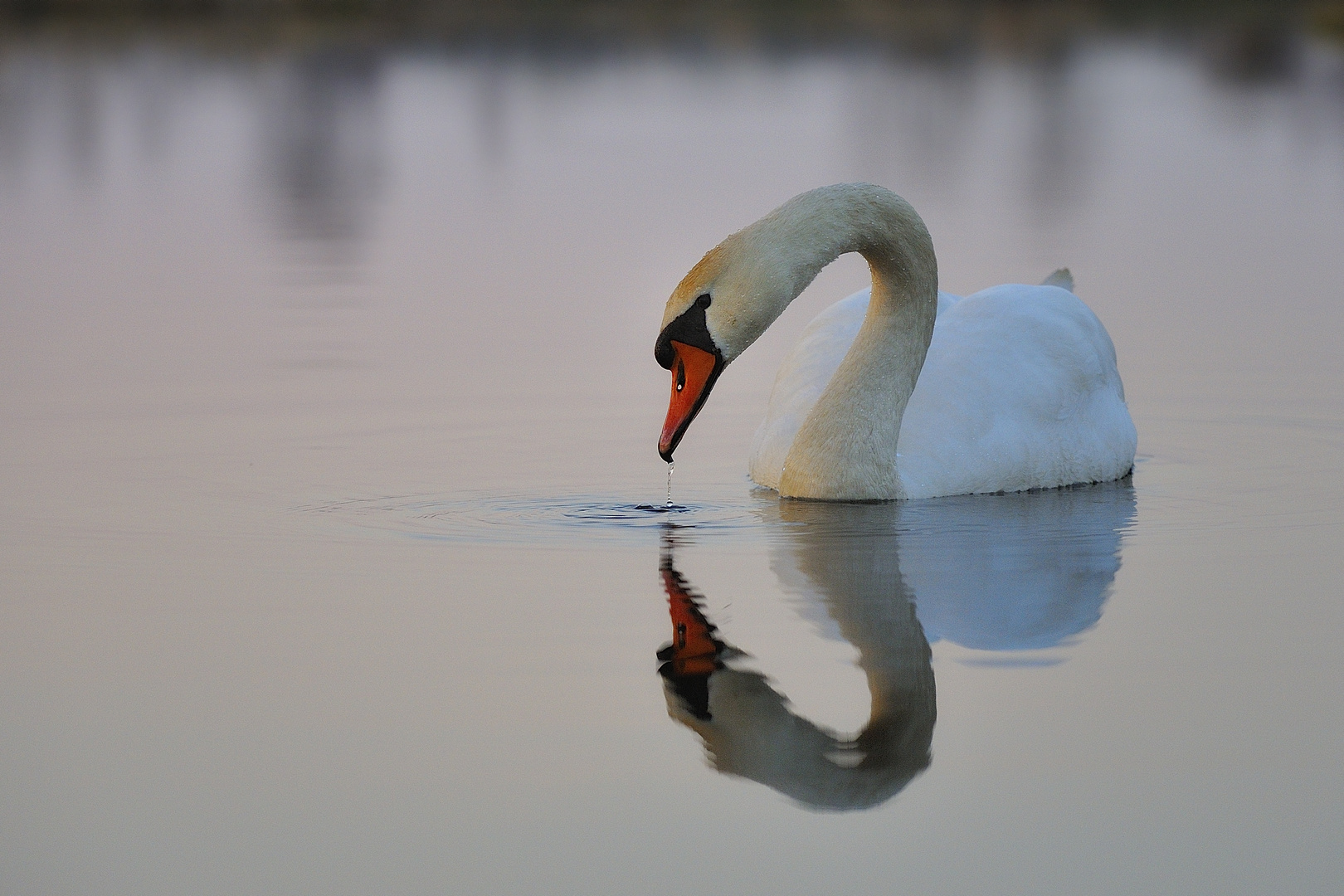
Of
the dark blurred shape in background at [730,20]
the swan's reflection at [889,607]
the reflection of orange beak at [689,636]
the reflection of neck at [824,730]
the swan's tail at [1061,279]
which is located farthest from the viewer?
the dark blurred shape in background at [730,20]

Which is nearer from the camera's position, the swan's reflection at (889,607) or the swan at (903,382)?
the swan's reflection at (889,607)

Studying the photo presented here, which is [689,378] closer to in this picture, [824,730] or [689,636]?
[689,636]

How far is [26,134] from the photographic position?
2784 centimetres

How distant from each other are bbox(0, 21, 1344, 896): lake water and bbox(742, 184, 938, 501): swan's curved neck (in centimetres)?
19

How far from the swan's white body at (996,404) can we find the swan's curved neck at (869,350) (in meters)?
0.14

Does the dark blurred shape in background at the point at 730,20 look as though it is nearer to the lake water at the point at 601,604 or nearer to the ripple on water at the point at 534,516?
the lake water at the point at 601,604

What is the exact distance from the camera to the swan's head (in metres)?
7.32

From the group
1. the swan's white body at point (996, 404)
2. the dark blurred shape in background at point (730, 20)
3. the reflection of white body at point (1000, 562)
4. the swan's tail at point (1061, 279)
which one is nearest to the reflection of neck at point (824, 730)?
the reflection of white body at point (1000, 562)

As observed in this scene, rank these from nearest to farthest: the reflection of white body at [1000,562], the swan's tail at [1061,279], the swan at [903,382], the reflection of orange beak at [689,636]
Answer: the reflection of orange beak at [689,636] < the reflection of white body at [1000,562] < the swan at [903,382] < the swan's tail at [1061,279]

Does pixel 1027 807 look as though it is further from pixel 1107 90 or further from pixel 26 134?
pixel 1107 90

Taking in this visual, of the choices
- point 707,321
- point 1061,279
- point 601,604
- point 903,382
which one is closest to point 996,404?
point 903,382

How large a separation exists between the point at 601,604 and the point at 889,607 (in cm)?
85

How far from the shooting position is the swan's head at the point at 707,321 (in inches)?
288

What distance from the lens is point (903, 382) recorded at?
8234mm
